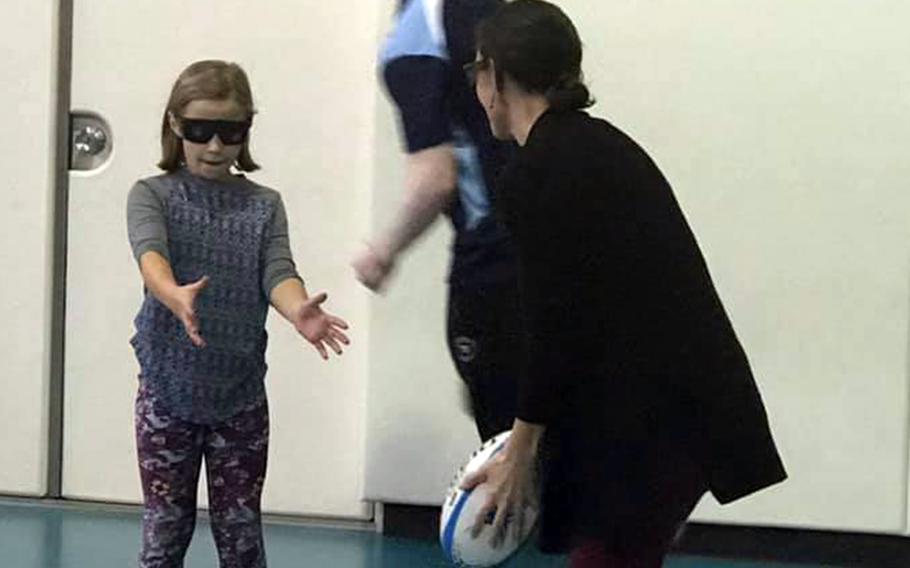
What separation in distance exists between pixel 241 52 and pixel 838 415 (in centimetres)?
152

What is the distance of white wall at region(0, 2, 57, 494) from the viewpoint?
3537mm

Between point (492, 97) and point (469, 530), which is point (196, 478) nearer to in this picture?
point (469, 530)

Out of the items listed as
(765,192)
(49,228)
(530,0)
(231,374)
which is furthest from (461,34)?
(49,228)

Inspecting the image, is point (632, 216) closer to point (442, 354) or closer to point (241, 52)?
point (442, 354)

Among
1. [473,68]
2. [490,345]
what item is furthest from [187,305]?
[473,68]

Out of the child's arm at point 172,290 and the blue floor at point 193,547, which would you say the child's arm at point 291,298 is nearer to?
the child's arm at point 172,290

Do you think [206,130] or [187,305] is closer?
[187,305]

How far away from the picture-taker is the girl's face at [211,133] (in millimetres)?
2451

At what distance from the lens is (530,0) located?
203cm

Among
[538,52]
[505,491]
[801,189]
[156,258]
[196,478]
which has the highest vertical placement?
[538,52]

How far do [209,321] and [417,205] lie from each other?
0.43 m

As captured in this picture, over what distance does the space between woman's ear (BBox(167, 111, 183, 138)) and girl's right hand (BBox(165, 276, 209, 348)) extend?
31cm

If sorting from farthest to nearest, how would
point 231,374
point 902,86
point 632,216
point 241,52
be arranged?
point 241,52, point 902,86, point 231,374, point 632,216

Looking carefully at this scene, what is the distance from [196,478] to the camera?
8.22ft
